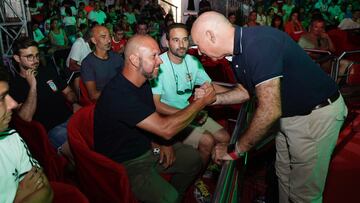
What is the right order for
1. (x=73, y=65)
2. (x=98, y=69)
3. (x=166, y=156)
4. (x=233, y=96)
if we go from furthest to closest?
(x=73, y=65) < (x=98, y=69) < (x=233, y=96) < (x=166, y=156)

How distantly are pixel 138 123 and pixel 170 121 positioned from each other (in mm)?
248

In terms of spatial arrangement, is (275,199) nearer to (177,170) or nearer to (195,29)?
(177,170)

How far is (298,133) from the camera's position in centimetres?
243

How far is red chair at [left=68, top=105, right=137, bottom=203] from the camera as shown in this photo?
1870 millimetres

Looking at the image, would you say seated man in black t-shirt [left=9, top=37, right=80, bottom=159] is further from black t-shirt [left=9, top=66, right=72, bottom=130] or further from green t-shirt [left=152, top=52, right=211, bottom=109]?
green t-shirt [left=152, top=52, right=211, bottom=109]

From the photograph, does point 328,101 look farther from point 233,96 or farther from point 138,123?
point 138,123

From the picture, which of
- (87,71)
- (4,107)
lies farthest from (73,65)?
(4,107)

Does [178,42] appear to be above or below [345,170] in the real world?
above

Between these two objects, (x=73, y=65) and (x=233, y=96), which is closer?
(x=233, y=96)

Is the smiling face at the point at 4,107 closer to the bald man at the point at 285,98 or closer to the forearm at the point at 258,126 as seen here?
the bald man at the point at 285,98

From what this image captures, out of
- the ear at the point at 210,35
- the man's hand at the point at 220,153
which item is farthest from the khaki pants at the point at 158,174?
the ear at the point at 210,35

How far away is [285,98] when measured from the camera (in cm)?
230

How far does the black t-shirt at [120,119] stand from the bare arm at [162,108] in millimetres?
589

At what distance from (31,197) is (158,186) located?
97cm
